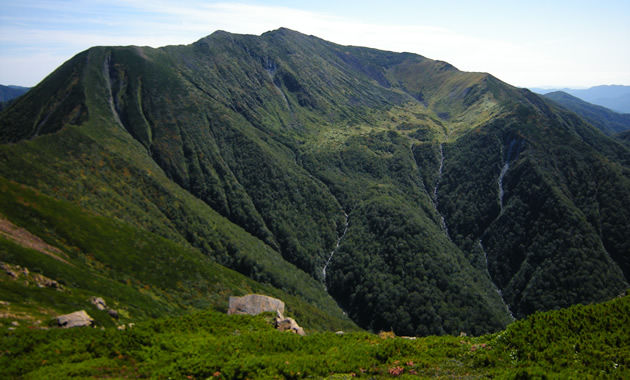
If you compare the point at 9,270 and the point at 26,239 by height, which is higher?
the point at 9,270

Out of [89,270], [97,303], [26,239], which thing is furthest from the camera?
[89,270]

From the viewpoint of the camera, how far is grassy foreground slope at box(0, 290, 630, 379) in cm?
2242

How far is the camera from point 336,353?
28016 mm

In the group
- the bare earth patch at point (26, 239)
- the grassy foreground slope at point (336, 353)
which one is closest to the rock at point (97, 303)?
the grassy foreground slope at point (336, 353)

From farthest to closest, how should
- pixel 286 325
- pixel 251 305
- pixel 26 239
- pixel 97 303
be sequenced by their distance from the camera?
pixel 26 239 → pixel 97 303 → pixel 251 305 → pixel 286 325

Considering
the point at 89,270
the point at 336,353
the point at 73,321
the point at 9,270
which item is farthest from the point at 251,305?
the point at 89,270

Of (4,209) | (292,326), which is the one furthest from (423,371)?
(4,209)

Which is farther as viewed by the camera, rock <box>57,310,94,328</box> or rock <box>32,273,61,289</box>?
rock <box>32,273,61,289</box>

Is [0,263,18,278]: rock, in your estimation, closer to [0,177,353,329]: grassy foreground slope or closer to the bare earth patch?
[0,177,353,329]: grassy foreground slope

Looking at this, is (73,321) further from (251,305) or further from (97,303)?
(251,305)

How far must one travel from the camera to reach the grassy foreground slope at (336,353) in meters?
22.4

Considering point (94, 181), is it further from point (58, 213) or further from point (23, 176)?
point (58, 213)

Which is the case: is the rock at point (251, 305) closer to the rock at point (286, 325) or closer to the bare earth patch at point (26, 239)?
the rock at point (286, 325)

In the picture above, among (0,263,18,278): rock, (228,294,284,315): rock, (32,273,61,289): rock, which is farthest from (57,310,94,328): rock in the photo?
(0,263,18,278): rock
